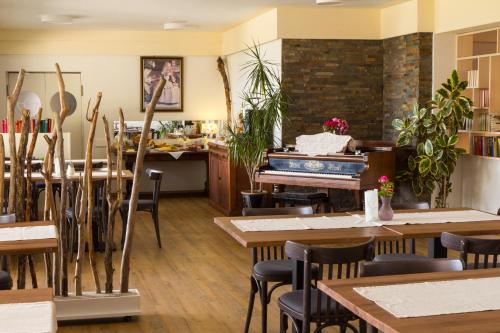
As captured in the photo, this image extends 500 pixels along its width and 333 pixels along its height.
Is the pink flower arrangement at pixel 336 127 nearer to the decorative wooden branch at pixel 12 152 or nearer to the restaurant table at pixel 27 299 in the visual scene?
the decorative wooden branch at pixel 12 152

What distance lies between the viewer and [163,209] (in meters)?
12.0

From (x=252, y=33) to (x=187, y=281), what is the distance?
5.59 metres

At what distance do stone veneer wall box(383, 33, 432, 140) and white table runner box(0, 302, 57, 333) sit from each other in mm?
7465

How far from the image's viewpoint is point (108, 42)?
1329cm

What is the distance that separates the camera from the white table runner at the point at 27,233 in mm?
4707

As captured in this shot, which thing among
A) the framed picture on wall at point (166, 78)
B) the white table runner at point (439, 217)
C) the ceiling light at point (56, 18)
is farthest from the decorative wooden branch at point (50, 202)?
the framed picture on wall at point (166, 78)

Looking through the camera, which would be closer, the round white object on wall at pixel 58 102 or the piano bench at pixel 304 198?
the piano bench at pixel 304 198

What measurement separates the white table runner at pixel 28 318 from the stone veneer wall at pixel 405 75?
747 cm

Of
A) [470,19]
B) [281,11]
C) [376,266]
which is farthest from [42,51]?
[376,266]

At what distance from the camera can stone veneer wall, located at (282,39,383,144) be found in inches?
414

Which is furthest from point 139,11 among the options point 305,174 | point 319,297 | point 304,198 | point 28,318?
point 28,318

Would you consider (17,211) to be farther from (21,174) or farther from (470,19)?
(470,19)

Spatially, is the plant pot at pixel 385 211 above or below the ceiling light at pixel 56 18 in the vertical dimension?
below

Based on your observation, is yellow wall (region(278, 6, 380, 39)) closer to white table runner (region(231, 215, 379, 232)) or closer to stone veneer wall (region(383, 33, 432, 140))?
stone veneer wall (region(383, 33, 432, 140))
